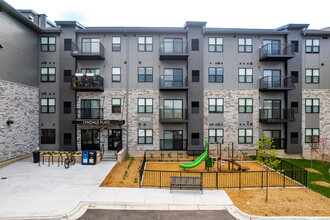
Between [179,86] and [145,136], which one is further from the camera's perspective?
[145,136]

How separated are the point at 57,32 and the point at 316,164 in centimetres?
2932

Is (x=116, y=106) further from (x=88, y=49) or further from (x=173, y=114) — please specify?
(x=88, y=49)

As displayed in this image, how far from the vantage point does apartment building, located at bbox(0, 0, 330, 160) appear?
18.8 meters

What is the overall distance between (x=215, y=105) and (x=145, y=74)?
8293 mm

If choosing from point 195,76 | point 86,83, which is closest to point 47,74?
point 86,83

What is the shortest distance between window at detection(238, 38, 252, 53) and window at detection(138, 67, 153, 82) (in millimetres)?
10139

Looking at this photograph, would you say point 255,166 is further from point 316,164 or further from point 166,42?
point 166,42

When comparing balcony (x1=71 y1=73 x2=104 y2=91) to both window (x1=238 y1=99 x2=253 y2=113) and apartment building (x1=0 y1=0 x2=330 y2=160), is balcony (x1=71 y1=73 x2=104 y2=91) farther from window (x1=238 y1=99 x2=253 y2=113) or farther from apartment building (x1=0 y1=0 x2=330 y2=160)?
window (x1=238 y1=99 x2=253 y2=113)

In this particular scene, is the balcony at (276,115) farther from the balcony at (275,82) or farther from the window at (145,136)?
the window at (145,136)

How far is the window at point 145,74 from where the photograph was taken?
62.7 feet

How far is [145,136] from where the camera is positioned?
62.5 ft

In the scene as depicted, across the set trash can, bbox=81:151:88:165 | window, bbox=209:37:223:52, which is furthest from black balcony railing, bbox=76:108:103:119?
window, bbox=209:37:223:52

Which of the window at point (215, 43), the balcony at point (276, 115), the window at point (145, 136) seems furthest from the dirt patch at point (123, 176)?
the window at point (215, 43)

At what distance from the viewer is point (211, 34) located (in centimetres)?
1923
